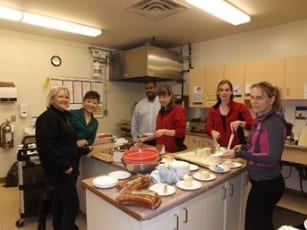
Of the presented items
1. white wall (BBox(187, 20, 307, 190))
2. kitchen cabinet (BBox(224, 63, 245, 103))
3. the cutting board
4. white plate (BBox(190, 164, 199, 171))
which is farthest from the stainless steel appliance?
white plate (BBox(190, 164, 199, 171))

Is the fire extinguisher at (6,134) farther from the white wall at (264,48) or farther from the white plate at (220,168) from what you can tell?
the white wall at (264,48)

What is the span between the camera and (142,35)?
4.04 m

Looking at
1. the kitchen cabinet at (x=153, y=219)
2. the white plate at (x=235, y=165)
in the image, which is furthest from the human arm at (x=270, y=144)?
the kitchen cabinet at (x=153, y=219)

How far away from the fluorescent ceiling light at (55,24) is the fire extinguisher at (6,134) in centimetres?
Answer: 169

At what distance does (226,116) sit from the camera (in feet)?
7.77

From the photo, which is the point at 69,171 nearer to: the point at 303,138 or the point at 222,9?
the point at 222,9

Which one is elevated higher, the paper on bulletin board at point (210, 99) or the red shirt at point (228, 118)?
the paper on bulletin board at point (210, 99)

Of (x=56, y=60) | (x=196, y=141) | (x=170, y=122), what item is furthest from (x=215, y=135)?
(x=56, y=60)

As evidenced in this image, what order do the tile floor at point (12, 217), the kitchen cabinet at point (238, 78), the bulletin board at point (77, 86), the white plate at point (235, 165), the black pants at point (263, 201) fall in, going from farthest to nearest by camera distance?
the bulletin board at point (77, 86) → the kitchen cabinet at point (238, 78) → the tile floor at point (12, 217) → the white plate at point (235, 165) → the black pants at point (263, 201)

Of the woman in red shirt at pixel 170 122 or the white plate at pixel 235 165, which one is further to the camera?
the woman in red shirt at pixel 170 122

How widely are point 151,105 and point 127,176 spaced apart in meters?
1.68

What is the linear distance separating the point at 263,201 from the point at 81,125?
1782 mm

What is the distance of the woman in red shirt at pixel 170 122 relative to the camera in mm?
2484

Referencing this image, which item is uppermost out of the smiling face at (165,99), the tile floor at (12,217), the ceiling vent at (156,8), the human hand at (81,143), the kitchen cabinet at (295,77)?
the ceiling vent at (156,8)
